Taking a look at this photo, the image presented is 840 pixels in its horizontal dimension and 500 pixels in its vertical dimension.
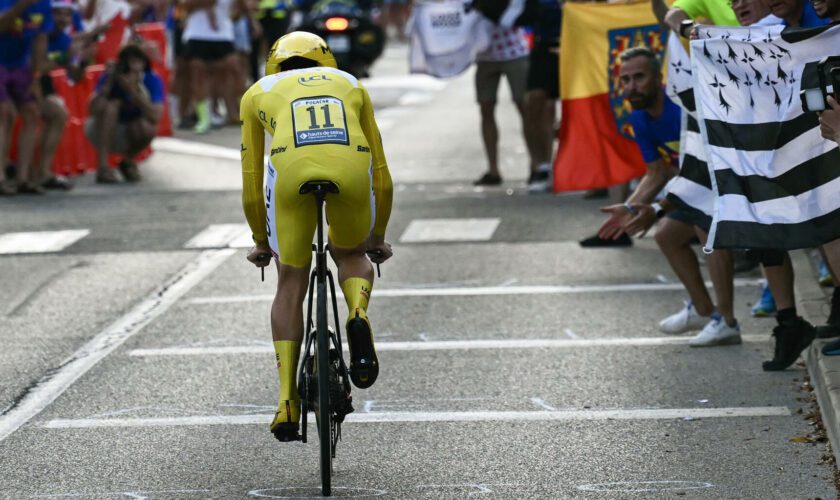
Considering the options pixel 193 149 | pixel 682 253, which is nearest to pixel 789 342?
pixel 682 253

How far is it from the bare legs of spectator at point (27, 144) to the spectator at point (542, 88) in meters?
4.73

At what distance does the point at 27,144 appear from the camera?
16.9 metres

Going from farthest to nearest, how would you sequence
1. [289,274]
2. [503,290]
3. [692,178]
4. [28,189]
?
[28,189] → [503,290] → [692,178] → [289,274]

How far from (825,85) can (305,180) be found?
2.29 m

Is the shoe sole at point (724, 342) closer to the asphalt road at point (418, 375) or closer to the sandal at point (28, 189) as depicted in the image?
the asphalt road at point (418, 375)

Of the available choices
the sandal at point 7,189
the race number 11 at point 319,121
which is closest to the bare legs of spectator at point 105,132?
the sandal at point 7,189

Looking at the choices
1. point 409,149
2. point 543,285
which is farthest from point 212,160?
point 543,285

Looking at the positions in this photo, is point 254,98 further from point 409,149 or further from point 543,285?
point 409,149

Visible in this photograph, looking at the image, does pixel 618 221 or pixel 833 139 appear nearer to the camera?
pixel 833 139

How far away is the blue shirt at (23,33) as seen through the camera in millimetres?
16453

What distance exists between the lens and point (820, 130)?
7863 mm

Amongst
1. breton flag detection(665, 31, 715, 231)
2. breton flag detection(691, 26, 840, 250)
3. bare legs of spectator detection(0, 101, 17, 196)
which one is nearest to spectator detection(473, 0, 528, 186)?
bare legs of spectator detection(0, 101, 17, 196)

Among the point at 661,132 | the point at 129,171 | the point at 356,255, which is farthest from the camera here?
the point at 129,171

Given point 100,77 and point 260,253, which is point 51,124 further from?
point 260,253
